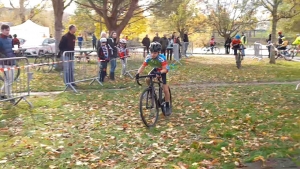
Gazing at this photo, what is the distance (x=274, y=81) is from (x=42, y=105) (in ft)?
29.1

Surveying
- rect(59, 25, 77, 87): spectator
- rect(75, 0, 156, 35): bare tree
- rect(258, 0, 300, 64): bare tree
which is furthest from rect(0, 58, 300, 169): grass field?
rect(75, 0, 156, 35): bare tree

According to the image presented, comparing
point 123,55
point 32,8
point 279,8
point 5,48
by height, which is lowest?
point 123,55

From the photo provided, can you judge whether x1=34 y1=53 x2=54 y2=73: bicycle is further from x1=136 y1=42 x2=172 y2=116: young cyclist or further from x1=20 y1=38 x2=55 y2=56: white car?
x1=136 y1=42 x2=172 y2=116: young cyclist

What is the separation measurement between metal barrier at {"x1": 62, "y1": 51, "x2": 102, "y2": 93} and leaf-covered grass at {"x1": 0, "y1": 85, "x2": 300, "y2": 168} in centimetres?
135

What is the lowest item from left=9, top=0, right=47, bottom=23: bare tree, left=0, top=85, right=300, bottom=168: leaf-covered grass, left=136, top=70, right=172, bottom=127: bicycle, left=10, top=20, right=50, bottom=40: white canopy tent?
left=0, top=85, right=300, bottom=168: leaf-covered grass

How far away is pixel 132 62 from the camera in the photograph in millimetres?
17891

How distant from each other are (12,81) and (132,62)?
8.72m

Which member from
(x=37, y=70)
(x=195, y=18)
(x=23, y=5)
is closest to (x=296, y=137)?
(x=37, y=70)

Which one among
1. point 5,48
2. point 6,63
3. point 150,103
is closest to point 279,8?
point 150,103

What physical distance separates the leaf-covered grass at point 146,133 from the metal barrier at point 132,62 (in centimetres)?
533

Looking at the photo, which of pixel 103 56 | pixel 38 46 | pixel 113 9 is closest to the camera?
pixel 103 56

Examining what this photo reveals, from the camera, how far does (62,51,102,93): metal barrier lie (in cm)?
1238

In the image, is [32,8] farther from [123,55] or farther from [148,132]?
[148,132]

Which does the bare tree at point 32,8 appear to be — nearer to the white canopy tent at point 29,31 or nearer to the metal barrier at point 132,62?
the white canopy tent at point 29,31
